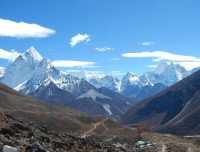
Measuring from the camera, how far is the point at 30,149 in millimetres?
59188

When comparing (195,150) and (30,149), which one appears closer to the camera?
(30,149)

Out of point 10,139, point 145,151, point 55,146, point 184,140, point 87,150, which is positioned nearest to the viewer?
point 10,139

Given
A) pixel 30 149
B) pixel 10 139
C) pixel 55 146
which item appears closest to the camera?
pixel 30 149

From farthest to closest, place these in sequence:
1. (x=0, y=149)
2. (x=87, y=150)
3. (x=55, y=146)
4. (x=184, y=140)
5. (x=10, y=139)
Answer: (x=184, y=140) < (x=87, y=150) < (x=55, y=146) < (x=10, y=139) < (x=0, y=149)

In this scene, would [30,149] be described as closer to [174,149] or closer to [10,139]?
[10,139]

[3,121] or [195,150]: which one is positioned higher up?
[3,121]

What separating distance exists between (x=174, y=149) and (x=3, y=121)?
40.3 m

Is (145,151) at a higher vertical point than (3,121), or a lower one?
lower

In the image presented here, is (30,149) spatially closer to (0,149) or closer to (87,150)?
(0,149)

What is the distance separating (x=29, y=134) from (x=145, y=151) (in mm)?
32835

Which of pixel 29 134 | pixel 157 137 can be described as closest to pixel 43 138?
pixel 29 134

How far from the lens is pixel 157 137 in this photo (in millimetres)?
122188

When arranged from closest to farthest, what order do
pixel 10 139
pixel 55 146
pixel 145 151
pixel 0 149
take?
pixel 0 149 → pixel 10 139 → pixel 55 146 → pixel 145 151

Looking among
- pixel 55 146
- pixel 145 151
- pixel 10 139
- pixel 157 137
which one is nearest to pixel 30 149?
pixel 10 139
